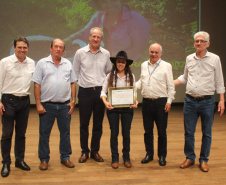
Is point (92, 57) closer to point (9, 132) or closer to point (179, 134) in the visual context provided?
point (9, 132)

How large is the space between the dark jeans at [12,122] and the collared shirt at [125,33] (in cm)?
476

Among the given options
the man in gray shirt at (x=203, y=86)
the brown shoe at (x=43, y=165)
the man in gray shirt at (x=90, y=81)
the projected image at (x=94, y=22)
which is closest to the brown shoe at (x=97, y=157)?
the man in gray shirt at (x=90, y=81)

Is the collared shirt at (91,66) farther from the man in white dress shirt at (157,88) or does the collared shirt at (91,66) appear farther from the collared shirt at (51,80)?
the man in white dress shirt at (157,88)

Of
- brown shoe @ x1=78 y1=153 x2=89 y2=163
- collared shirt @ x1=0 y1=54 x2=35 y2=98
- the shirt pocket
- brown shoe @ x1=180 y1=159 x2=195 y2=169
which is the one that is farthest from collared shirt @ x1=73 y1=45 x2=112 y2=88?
brown shoe @ x1=180 y1=159 x2=195 y2=169

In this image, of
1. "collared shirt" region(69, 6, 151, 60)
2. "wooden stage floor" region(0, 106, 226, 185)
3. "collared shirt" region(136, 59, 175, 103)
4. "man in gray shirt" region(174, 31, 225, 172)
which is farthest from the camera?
"collared shirt" region(69, 6, 151, 60)

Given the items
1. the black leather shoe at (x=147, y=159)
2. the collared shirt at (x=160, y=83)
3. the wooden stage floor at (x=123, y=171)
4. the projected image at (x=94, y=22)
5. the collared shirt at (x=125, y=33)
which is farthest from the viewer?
the collared shirt at (x=125, y=33)

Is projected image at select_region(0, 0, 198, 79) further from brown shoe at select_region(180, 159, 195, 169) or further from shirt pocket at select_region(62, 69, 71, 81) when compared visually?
brown shoe at select_region(180, 159, 195, 169)

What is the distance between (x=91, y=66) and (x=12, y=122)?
1.18 meters

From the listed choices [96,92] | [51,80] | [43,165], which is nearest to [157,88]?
[96,92]

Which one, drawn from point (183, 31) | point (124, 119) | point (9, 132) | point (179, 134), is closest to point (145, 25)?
point (183, 31)

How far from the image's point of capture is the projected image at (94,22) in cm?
732

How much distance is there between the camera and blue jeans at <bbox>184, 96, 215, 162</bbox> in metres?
3.08

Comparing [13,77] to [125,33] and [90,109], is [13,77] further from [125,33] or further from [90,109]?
[125,33]

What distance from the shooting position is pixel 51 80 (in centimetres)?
305
